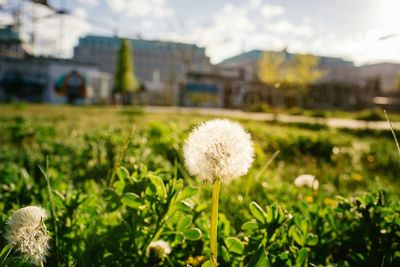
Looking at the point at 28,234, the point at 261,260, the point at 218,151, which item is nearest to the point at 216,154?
the point at 218,151

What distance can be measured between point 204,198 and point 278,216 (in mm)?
1561

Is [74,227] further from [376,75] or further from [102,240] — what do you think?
[376,75]

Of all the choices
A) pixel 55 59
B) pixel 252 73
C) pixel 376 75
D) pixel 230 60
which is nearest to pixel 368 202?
pixel 55 59

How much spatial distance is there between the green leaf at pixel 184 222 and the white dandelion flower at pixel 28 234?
48 cm

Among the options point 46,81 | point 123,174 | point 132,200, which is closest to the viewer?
point 132,200

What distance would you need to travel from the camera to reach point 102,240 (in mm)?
1282

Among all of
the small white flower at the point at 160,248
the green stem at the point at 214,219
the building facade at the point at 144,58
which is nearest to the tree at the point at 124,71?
the building facade at the point at 144,58

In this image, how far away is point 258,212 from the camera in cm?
120

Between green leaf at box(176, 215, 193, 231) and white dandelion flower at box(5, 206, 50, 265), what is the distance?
48 cm

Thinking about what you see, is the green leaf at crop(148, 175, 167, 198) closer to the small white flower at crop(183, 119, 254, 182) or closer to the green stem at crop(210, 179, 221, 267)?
the small white flower at crop(183, 119, 254, 182)

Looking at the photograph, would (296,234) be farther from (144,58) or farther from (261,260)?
(144,58)

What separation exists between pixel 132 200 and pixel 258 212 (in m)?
0.40

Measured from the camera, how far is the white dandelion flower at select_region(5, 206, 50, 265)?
867 millimetres

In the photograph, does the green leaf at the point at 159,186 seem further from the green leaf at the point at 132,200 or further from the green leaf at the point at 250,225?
the green leaf at the point at 250,225
